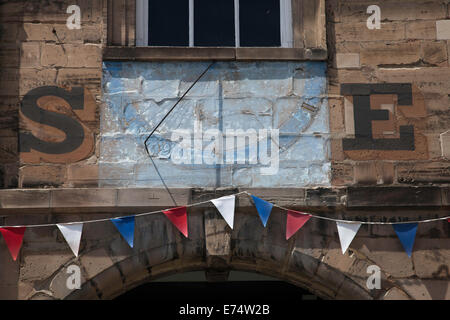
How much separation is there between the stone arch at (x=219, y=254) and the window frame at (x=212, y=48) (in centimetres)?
141

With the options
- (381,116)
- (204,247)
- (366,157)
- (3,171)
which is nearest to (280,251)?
(204,247)

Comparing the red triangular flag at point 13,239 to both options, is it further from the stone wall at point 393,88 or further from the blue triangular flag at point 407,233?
the blue triangular flag at point 407,233

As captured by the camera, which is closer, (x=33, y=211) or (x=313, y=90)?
(x=33, y=211)

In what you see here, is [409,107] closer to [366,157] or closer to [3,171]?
[366,157]

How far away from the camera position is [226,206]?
5797mm

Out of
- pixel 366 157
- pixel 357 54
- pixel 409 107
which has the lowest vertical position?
pixel 366 157

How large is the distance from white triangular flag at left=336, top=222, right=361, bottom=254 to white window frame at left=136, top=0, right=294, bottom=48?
1756 millimetres

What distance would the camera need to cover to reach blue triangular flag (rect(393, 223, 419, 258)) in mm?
5852

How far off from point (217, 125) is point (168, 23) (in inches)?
44.3

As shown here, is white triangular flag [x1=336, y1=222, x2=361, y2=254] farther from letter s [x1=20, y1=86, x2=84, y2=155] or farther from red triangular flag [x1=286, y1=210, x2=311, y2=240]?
letter s [x1=20, y1=86, x2=84, y2=155]

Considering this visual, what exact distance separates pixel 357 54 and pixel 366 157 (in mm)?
955

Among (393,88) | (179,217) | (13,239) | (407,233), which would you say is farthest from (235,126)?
(13,239)

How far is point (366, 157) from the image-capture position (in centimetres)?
612

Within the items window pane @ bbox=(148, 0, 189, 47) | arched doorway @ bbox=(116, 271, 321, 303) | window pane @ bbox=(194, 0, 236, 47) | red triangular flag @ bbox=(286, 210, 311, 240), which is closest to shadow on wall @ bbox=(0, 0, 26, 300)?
window pane @ bbox=(148, 0, 189, 47)
